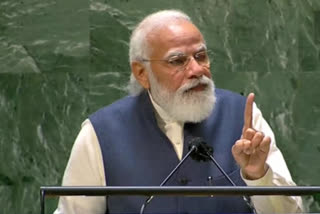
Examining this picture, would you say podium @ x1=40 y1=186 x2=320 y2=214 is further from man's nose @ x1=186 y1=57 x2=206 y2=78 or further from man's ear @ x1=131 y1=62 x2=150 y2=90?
man's ear @ x1=131 y1=62 x2=150 y2=90

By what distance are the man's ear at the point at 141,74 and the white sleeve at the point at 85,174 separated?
0.29 metres

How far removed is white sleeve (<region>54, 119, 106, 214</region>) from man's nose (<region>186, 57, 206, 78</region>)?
46cm

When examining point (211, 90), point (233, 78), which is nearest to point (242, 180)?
point (211, 90)

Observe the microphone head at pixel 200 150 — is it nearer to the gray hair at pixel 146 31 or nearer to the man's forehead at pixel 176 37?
the man's forehead at pixel 176 37

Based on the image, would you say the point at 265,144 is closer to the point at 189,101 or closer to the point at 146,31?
the point at 189,101

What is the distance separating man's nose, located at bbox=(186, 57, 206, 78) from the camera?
328 cm

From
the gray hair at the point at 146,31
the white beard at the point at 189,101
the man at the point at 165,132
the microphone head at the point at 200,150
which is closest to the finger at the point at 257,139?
the microphone head at the point at 200,150

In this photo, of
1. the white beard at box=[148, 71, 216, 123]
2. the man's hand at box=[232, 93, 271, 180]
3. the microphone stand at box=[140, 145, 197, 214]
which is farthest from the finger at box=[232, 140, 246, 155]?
the white beard at box=[148, 71, 216, 123]

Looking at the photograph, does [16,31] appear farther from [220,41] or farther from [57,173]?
[220,41]

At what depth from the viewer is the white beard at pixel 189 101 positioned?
130 inches

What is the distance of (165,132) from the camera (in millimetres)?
3416

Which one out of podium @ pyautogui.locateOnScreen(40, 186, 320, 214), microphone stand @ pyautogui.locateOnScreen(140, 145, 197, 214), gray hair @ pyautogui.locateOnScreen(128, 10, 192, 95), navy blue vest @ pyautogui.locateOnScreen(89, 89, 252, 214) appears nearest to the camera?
podium @ pyautogui.locateOnScreen(40, 186, 320, 214)

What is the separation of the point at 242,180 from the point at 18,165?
1.73 metres

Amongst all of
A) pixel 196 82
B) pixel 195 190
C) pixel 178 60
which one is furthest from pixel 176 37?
pixel 195 190
